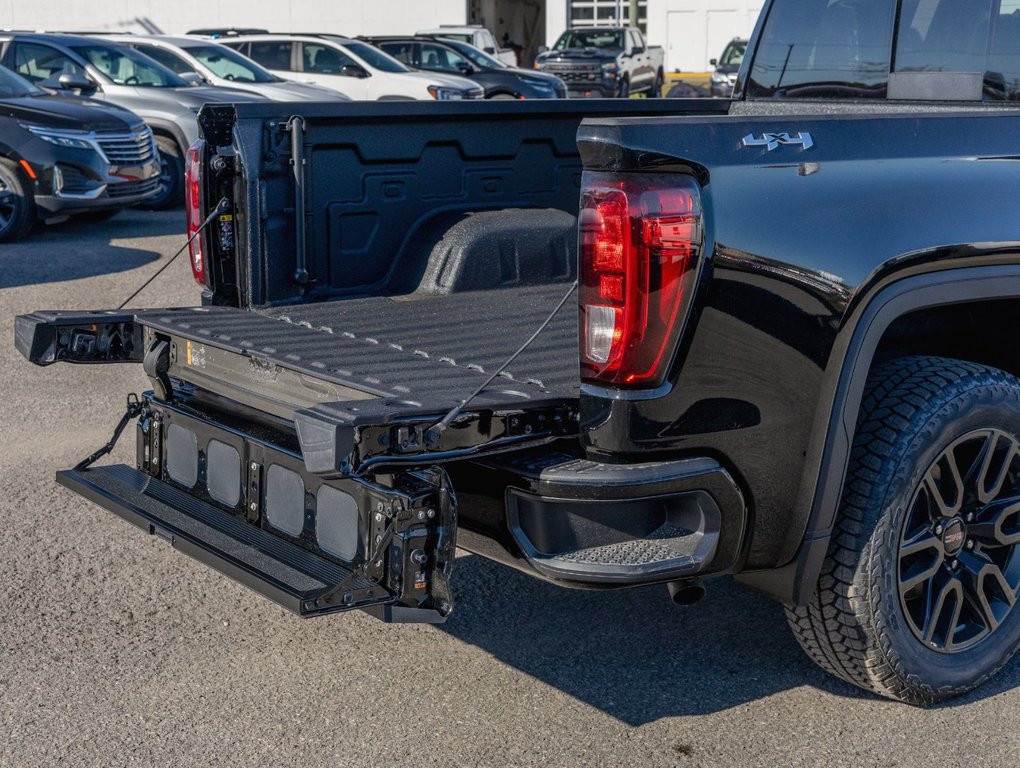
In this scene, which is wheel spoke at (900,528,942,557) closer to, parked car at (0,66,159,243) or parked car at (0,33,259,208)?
parked car at (0,66,159,243)

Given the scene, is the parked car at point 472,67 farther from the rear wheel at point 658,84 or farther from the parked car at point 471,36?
the rear wheel at point 658,84

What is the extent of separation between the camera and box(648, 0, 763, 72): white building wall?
41000mm

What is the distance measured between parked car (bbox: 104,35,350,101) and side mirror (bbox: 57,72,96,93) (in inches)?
96.1

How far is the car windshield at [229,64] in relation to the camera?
16.7 meters

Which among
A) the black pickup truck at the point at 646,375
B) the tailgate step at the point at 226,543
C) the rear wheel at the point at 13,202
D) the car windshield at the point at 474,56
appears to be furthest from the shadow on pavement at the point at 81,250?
the car windshield at the point at 474,56

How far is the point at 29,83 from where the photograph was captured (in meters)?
12.3

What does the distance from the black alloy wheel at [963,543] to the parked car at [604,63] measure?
27407 millimetres

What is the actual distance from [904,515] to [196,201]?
2.30 metres

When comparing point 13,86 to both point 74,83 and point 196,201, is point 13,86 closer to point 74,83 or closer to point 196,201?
point 74,83

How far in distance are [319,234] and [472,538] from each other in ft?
4.81

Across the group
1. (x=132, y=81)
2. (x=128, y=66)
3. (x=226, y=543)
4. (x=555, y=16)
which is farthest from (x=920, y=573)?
(x=555, y=16)

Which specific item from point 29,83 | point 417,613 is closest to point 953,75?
point 417,613

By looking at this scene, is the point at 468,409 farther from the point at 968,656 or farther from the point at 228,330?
the point at 968,656

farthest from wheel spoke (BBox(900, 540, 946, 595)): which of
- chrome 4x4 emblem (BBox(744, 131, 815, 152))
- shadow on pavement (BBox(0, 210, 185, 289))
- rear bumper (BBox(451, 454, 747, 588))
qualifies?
shadow on pavement (BBox(0, 210, 185, 289))
